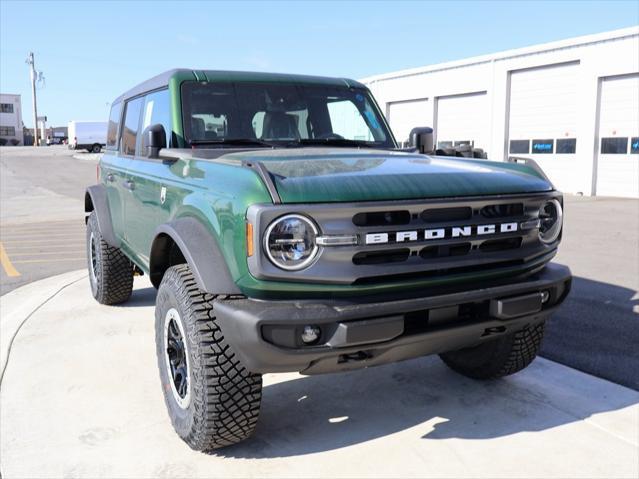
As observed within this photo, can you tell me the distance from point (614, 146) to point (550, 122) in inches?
97.8

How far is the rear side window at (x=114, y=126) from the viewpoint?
5.36m

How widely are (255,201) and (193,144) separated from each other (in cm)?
134

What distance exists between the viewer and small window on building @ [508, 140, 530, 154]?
21281 millimetres

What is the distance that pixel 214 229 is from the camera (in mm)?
2723

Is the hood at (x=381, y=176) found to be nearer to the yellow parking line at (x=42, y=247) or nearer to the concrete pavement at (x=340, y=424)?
the concrete pavement at (x=340, y=424)

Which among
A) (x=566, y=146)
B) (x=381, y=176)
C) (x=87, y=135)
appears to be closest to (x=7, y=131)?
(x=87, y=135)

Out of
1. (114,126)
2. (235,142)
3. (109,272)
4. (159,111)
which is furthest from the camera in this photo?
(114,126)

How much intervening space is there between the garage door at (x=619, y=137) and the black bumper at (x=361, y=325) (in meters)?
17.6

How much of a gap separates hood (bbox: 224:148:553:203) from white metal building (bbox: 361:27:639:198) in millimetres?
17137

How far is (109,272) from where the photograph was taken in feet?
17.5

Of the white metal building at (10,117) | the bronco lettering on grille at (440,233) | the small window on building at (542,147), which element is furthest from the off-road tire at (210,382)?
the white metal building at (10,117)

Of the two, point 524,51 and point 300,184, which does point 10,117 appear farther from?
point 300,184

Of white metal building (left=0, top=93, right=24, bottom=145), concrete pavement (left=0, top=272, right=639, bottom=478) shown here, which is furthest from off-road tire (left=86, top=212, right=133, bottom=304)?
white metal building (left=0, top=93, right=24, bottom=145)

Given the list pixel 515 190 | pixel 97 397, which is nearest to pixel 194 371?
pixel 97 397
